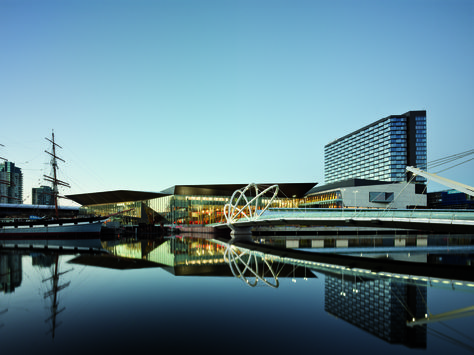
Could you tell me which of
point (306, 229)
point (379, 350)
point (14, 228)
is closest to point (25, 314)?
point (379, 350)

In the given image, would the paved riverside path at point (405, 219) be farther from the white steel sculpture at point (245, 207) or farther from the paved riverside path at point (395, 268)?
the white steel sculpture at point (245, 207)

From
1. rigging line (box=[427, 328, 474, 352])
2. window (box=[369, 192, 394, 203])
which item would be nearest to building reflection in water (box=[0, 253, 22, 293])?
rigging line (box=[427, 328, 474, 352])

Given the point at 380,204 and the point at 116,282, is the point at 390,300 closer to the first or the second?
the point at 116,282

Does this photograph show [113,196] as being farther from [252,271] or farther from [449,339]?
[449,339]

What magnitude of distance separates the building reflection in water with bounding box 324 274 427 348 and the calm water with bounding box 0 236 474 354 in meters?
0.05

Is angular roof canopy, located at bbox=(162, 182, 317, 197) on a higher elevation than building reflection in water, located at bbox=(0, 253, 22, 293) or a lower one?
higher

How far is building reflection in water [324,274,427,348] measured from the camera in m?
12.5

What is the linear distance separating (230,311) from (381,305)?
7307 millimetres

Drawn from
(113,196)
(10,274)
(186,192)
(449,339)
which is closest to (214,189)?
(186,192)

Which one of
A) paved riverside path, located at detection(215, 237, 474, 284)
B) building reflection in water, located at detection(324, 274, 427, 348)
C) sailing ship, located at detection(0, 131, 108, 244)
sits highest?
building reflection in water, located at detection(324, 274, 427, 348)

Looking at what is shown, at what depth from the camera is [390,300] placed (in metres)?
17.0

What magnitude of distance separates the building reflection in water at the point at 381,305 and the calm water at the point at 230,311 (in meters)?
0.05

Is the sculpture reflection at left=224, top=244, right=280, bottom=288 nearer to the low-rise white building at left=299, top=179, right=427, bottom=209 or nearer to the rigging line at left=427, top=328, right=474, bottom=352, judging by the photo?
the rigging line at left=427, top=328, right=474, bottom=352

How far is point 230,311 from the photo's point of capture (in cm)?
1562
